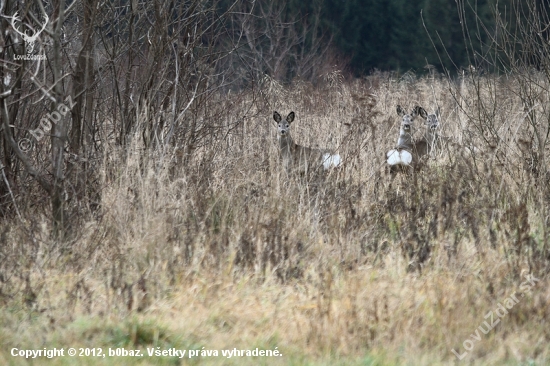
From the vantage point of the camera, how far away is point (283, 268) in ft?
17.7

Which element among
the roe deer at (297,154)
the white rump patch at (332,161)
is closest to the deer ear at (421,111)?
the roe deer at (297,154)

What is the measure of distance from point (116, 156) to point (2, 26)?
4.56 ft

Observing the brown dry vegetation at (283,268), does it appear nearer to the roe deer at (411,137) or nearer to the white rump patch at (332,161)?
the white rump patch at (332,161)

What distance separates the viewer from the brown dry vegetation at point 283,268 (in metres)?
4.44

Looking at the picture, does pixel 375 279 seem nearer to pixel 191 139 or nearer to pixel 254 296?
pixel 254 296

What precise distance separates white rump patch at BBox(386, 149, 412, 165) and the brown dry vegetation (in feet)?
4.39

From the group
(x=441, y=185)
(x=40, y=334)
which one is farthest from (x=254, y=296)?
(x=441, y=185)

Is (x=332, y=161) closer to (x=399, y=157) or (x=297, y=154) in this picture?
(x=399, y=157)

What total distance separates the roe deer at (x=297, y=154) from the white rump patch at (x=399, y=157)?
0.65 metres

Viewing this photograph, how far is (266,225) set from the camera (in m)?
5.88

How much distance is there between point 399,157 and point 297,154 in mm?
1364

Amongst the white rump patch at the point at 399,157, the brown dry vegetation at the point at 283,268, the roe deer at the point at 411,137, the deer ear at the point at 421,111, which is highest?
the deer ear at the point at 421,111

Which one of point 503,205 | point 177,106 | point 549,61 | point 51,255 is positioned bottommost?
point 51,255

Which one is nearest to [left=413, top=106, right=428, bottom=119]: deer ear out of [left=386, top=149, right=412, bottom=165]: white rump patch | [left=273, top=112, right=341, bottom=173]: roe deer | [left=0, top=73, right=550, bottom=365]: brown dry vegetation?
[left=273, top=112, right=341, bottom=173]: roe deer
